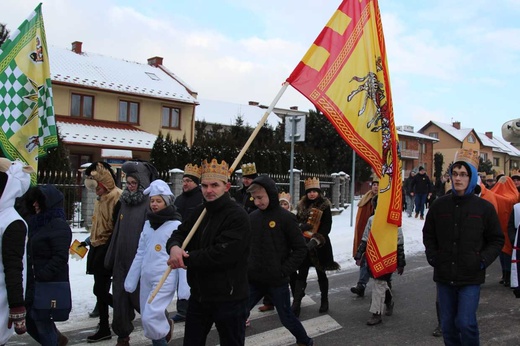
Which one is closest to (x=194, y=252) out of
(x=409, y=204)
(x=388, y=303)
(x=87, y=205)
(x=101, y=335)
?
(x=101, y=335)

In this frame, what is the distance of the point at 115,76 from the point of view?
32.2 m

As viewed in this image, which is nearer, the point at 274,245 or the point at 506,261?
the point at 274,245

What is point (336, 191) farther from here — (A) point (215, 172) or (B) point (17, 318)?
(B) point (17, 318)

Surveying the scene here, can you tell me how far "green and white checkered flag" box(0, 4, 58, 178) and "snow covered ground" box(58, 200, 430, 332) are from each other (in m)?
1.98

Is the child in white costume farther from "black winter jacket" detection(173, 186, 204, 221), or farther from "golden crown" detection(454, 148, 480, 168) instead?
"golden crown" detection(454, 148, 480, 168)

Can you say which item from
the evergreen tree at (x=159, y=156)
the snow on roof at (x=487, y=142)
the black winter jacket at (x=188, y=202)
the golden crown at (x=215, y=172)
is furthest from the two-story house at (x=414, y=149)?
the golden crown at (x=215, y=172)

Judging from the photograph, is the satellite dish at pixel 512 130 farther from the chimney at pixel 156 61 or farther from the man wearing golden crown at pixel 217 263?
the chimney at pixel 156 61

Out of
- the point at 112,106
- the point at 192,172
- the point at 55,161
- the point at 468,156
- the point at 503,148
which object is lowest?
the point at 192,172

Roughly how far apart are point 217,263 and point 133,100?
2959 cm

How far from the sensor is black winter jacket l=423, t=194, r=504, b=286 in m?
4.50

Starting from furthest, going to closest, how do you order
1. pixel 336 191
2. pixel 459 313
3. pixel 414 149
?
pixel 414 149 → pixel 336 191 → pixel 459 313

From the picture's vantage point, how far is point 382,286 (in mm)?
6590

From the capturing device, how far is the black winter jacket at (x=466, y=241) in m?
4.50

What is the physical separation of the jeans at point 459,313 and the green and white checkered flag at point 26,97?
5793 mm
